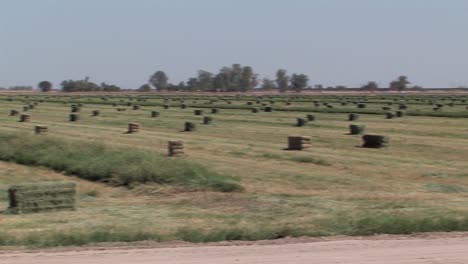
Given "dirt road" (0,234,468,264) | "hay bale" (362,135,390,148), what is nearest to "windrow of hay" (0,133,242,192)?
"dirt road" (0,234,468,264)

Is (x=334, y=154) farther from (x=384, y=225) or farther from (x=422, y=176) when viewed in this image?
(x=384, y=225)

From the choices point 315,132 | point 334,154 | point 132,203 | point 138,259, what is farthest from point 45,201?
point 315,132

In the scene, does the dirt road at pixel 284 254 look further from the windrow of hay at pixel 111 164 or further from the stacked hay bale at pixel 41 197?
the windrow of hay at pixel 111 164

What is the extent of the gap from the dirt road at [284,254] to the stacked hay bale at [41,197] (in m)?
5.21

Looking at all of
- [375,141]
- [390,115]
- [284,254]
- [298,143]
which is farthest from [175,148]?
[390,115]

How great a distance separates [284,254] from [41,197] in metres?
7.20

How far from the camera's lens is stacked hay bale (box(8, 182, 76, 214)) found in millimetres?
14492

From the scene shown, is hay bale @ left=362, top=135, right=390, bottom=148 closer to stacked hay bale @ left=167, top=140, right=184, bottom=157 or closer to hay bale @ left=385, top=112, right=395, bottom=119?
stacked hay bale @ left=167, top=140, right=184, bottom=157

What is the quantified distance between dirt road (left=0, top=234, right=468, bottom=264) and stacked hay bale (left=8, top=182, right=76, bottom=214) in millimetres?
5208

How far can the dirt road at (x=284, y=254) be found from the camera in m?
8.83

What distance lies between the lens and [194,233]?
10984 mm

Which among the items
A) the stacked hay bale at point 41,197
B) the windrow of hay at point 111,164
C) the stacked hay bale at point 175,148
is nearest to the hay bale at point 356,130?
the stacked hay bale at point 175,148

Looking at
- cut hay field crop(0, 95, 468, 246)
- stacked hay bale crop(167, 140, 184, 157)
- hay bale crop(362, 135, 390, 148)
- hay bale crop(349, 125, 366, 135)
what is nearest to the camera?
cut hay field crop(0, 95, 468, 246)

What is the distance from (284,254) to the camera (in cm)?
929
